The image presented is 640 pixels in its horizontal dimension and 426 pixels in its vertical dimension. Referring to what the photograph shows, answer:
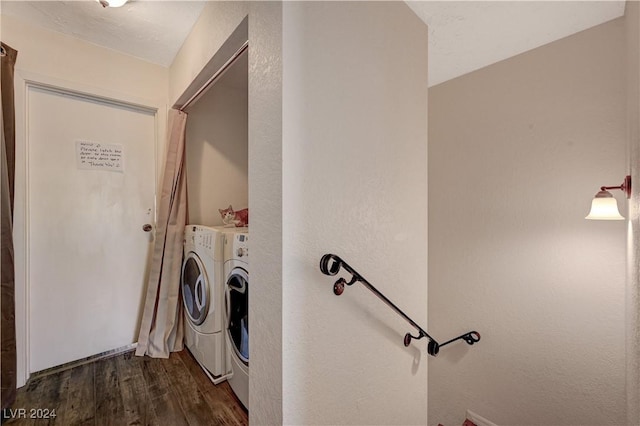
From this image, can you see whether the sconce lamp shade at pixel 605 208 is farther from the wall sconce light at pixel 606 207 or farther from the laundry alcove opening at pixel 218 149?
the laundry alcove opening at pixel 218 149

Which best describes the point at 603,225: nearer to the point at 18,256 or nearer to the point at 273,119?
the point at 273,119

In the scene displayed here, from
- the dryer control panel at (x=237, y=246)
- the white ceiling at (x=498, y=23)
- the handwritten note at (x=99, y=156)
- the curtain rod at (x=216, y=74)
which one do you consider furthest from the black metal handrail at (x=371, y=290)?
the handwritten note at (x=99, y=156)

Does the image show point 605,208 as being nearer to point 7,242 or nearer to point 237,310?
point 237,310

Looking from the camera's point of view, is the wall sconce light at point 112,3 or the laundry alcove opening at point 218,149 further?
the laundry alcove opening at point 218,149

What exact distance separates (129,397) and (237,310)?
0.82 meters

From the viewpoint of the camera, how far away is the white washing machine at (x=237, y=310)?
139 cm

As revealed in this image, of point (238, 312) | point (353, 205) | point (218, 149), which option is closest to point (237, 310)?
point (238, 312)

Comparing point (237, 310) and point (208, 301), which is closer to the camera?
point (237, 310)

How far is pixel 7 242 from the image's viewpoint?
140cm

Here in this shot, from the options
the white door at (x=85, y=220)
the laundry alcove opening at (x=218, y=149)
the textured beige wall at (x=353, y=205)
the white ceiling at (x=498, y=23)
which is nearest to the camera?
the textured beige wall at (x=353, y=205)

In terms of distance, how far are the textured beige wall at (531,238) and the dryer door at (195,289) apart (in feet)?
5.84

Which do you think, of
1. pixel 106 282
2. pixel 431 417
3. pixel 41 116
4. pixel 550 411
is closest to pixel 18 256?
pixel 106 282

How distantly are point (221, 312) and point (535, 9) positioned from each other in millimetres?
2448

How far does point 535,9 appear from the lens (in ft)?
4.50
